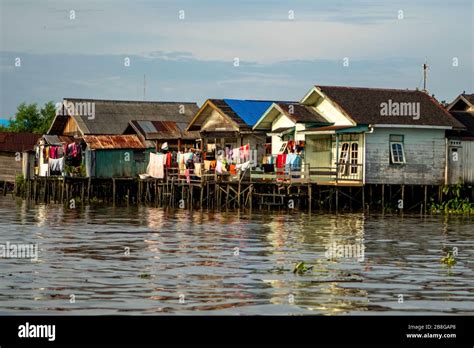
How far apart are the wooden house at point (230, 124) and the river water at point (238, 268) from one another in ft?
39.3

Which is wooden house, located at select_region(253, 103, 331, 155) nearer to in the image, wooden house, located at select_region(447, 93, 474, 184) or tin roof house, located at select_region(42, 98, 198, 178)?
wooden house, located at select_region(447, 93, 474, 184)

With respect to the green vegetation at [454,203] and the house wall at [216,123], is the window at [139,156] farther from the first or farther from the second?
the green vegetation at [454,203]

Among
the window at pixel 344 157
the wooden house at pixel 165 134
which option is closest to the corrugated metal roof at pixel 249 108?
the wooden house at pixel 165 134

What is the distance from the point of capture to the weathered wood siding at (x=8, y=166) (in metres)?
69.0

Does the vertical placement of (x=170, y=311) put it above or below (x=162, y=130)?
below

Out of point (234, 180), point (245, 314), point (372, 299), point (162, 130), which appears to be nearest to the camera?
point (245, 314)

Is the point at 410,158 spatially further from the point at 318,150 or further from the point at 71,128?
the point at 71,128

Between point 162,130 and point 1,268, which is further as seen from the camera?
point 162,130

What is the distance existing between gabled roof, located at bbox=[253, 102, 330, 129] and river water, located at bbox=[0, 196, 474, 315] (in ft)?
27.2

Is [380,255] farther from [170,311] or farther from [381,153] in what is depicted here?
[381,153]

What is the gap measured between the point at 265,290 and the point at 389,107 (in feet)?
81.8

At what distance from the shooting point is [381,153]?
3947cm

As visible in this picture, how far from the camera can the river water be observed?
1505 centimetres
